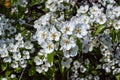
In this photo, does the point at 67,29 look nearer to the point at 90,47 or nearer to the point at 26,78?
the point at 90,47

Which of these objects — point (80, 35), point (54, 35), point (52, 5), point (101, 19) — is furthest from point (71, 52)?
point (52, 5)

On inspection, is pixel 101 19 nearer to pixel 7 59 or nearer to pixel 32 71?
pixel 32 71

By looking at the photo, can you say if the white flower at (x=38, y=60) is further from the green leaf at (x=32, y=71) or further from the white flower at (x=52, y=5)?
the white flower at (x=52, y=5)

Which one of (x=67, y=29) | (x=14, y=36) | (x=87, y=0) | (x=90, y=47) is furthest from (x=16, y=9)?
(x=67, y=29)

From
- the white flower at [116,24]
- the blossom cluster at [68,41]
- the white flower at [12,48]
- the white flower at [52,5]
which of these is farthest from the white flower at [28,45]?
the white flower at [116,24]

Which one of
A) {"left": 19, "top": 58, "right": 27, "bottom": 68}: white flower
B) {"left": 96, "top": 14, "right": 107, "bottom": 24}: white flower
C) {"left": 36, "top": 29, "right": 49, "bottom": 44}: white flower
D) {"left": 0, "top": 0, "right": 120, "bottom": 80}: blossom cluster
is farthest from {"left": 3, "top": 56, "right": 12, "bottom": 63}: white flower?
{"left": 96, "top": 14, "right": 107, "bottom": 24}: white flower
